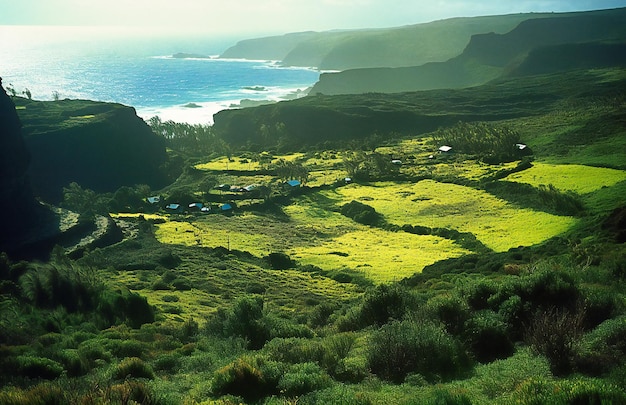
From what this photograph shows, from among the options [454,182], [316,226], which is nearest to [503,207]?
[454,182]

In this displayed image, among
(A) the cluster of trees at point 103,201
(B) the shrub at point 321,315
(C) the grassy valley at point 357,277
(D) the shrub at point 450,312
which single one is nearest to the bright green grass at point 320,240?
(C) the grassy valley at point 357,277

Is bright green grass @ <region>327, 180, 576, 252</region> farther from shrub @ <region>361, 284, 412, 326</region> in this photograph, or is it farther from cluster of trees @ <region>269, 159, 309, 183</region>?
shrub @ <region>361, 284, 412, 326</region>

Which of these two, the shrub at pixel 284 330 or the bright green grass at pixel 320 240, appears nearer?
the shrub at pixel 284 330

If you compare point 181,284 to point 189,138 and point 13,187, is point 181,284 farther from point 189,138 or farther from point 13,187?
point 189,138

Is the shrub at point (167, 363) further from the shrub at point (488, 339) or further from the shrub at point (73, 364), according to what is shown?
the shrub at point (488, 339)

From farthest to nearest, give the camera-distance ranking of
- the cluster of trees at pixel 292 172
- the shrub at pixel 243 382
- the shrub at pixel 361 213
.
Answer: the cluster of trees at pixel 292 172 → the shrub at pixel 361 213 → the shrub at pixel 243 382

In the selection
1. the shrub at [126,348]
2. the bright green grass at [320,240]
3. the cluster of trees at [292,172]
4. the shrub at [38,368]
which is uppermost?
the shrub at [38,368]
